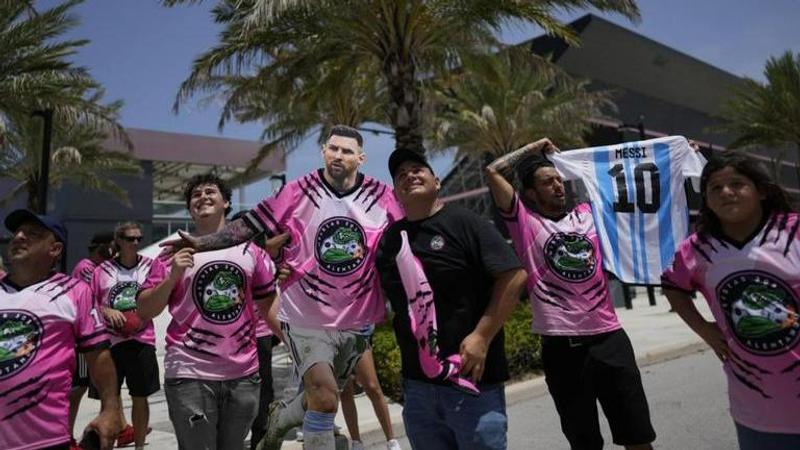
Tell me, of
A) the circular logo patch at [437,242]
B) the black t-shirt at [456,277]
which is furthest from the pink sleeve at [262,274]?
the circular logo patch at [437,242]

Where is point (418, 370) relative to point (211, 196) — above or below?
below

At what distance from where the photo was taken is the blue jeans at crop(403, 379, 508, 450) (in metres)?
2.45

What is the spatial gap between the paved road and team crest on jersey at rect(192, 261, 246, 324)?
9.02 ft

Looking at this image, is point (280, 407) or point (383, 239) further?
point (280, 407)

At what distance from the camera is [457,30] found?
10625 millimetres

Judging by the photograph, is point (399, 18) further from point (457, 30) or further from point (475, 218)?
point (475, 218)

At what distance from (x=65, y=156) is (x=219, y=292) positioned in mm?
17310

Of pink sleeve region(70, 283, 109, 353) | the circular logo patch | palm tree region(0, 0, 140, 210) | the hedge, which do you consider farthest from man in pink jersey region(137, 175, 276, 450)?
palm tree region(0, 0, 140, 210)

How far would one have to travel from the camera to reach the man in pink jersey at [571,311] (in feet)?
10.8

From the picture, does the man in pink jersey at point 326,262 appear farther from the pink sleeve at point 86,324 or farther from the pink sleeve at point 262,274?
the pink sleeve at point 86,324

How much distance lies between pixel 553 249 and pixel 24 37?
12.8 m

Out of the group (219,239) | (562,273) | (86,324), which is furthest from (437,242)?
(86,324)

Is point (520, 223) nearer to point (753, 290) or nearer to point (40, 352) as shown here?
point (753, 290)

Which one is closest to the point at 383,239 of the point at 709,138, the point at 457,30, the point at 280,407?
the point at 280,407
